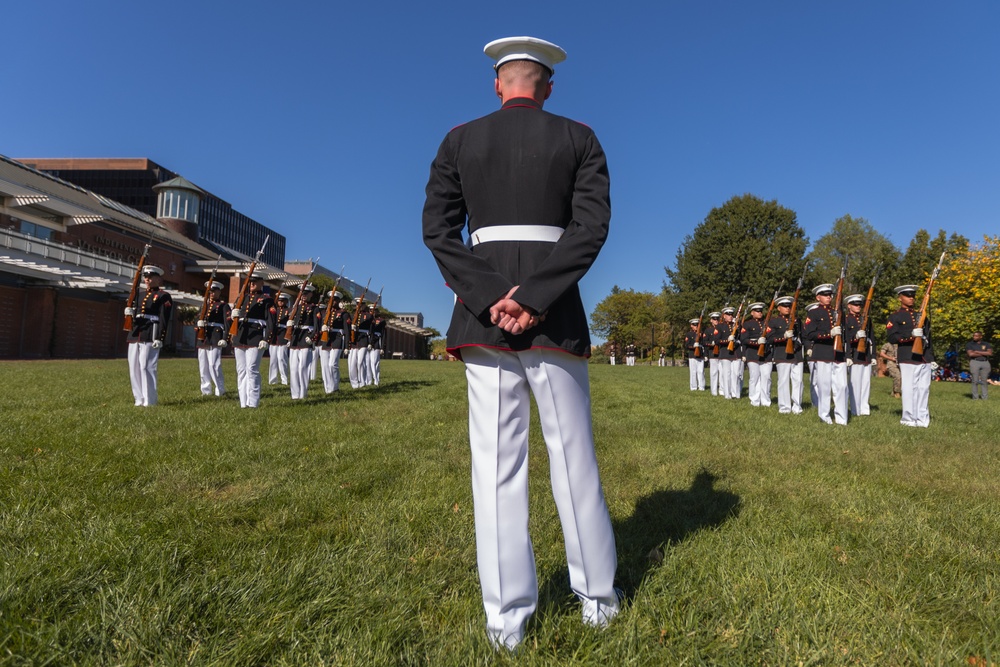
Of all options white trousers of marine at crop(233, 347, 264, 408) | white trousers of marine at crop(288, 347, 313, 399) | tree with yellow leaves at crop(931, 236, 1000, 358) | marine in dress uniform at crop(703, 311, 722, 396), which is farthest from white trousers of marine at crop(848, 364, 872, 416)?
tree with yellow leaves at crop(931, 236, 1000, 358)

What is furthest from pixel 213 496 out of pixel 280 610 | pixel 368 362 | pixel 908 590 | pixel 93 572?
pixel 368 362

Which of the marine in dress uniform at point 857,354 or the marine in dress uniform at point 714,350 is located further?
the marine in dress uniform at point 714,350

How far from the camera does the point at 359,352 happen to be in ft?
58.7

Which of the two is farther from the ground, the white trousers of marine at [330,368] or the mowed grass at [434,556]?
the white trousers of marine at [330,368]

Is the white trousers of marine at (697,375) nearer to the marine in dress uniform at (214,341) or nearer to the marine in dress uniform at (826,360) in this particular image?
the marine in dress uniform at (826,360)

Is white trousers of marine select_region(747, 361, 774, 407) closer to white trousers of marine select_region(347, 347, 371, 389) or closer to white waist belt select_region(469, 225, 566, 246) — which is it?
white trousers of marine select_region(347, 347, 371, 389)

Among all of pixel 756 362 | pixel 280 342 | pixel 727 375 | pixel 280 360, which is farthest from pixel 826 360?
pixel 280 360

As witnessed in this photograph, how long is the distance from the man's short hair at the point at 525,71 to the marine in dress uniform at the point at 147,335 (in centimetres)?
914

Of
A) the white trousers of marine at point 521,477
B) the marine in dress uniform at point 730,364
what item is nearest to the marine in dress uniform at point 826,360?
the marine in dress uniform at point 730,364

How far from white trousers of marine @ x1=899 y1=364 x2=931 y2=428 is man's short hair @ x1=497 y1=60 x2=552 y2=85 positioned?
1066 centimetres

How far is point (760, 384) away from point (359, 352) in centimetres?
1077

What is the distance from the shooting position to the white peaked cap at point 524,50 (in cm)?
255

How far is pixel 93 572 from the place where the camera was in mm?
2822

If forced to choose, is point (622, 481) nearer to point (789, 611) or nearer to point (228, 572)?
point (789, 611)
